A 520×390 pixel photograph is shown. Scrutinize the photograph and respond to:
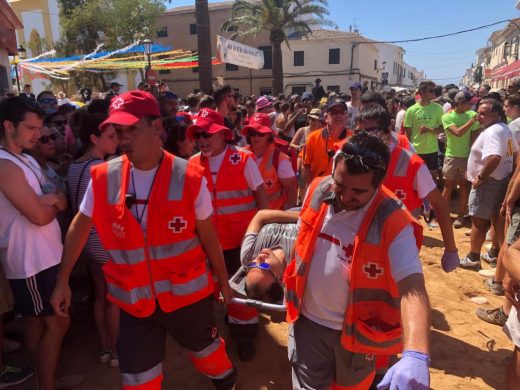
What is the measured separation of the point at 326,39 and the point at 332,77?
154 inches

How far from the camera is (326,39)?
40.8 meters

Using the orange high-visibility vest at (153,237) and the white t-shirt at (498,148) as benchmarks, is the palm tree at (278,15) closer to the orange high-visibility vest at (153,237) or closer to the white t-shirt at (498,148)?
the white t-shirt at (498,148)

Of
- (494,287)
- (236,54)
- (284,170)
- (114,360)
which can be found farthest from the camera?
(236,54)

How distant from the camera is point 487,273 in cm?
507

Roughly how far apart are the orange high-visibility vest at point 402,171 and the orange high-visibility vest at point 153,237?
1.60 meters

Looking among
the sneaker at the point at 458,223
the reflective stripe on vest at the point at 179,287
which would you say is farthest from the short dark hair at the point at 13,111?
the sneaker at the point at 458,223

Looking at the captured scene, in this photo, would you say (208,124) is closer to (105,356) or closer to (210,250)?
(210,250)

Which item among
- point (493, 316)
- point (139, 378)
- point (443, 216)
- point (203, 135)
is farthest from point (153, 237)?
point (493, 316)

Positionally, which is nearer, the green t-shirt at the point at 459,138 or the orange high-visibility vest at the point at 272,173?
the orange high-visibility vest at the point at 272,173

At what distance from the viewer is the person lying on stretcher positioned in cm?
211

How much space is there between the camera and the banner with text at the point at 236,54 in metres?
15.0

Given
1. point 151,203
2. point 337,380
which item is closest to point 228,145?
point 151,203

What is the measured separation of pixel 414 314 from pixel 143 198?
151 centimetres

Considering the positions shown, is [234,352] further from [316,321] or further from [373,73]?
[373,73]
